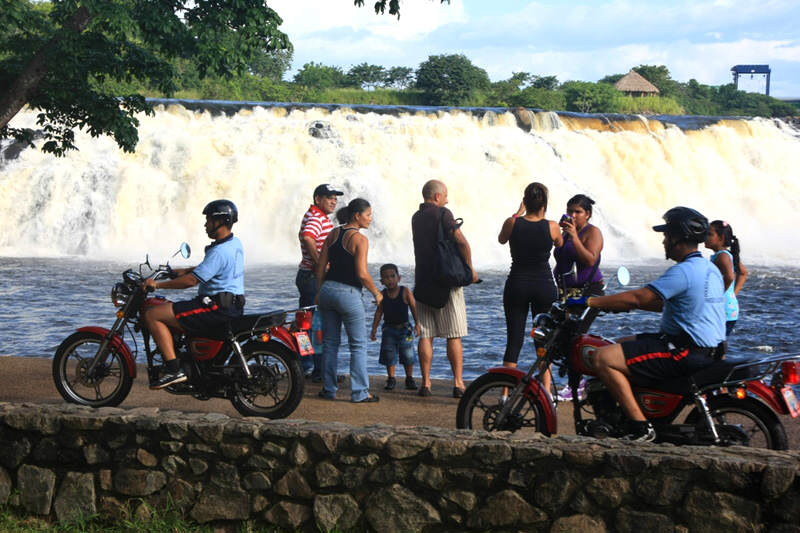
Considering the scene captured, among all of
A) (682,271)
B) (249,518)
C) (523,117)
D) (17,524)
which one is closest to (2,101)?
(17,524)

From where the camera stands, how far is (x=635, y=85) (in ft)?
211

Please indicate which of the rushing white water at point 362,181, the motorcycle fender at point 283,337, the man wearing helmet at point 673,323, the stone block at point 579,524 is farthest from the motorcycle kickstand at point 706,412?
the rushing white water at point 362,181

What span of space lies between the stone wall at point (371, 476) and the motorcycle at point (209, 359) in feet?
4.70

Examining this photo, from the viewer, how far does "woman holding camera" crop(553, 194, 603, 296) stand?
6.96 meters

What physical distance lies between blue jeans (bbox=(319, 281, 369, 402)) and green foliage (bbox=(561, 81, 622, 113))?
47623 mm

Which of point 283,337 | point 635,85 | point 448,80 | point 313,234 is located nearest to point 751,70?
point 635,85

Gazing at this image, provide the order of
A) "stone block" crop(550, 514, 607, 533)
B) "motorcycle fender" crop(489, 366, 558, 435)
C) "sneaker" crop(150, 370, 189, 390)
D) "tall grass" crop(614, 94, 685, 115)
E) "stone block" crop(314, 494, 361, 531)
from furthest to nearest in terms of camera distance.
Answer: "tall grass" crop(614, 94, 685, 115) < "sneaker" crop(150, 370, 189, 390) < "motorcycle fender" crop(489, 366, 558, 435) < "stone block" crop(314, 494, 361, 531) < "stone block" crop(550, 514, 607, 533)

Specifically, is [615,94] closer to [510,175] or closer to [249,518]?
[510,175]

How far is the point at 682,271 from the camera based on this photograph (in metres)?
5.02

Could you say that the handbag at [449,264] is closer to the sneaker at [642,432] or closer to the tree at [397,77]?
the sneaker at [642,432]

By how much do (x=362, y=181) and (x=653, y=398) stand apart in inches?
818

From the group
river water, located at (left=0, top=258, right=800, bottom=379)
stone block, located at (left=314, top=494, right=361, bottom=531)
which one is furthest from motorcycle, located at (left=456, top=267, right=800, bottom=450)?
river water, located at (left=0, top=258, right=800, bottom=379)

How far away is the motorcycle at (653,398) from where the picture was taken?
16.3 ft

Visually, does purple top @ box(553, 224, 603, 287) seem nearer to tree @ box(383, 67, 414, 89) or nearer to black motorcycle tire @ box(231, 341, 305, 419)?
black motorcycle tire @ box(231, 341, 305, 419)
